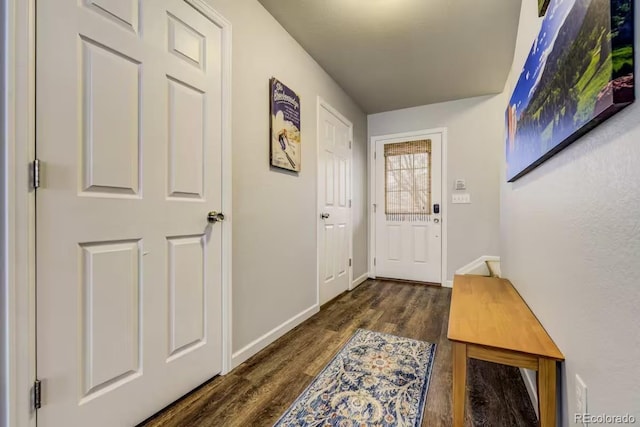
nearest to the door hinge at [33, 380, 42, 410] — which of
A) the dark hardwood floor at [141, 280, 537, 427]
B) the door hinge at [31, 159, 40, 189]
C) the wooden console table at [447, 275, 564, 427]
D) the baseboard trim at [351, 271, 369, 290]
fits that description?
the dark hardwood floor at [141, 280, 537, 427]

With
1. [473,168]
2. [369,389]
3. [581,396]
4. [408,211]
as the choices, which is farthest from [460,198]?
[581,396]

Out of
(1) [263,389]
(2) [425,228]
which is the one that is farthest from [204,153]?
(2) [425,228]

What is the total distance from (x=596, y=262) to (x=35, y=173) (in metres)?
1.70

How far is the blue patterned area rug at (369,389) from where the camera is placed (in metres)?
1.29

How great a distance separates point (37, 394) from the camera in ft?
3.08

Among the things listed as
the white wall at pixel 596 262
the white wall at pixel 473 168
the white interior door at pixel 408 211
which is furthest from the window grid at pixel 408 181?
the white wall at pixel 596 262

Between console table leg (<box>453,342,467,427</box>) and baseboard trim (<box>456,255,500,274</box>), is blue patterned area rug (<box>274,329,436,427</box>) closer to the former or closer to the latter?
console table leg (<box>453,342,467,427</box>)

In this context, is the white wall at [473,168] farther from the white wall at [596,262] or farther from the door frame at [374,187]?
the white wall at [596,262]

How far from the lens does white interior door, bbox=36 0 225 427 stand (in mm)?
990

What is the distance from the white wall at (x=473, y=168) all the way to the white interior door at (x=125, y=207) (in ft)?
9.92

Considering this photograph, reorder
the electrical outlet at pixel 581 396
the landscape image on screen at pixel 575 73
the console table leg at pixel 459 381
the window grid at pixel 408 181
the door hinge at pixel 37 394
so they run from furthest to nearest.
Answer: the window grid at pixel 408 181
the console table leg at pixel 459 381
the door hinge at pixel 37 394
the electrical outlet at pixel 581 396
the landscape image on screen at pixel 575 73

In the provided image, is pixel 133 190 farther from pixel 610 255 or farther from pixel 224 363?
pixel 610 255

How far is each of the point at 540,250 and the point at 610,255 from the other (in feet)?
2.20

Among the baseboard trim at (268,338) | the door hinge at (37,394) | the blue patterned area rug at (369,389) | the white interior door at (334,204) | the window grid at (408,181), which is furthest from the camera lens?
the window grid at (408,181)
